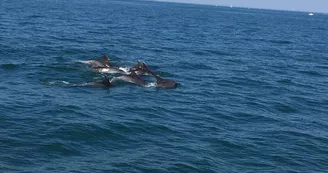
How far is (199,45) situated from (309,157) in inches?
1574

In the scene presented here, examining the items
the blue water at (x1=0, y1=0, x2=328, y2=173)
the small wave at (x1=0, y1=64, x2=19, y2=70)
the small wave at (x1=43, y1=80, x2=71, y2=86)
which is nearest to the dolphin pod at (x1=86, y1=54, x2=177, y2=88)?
the blue water at (x1=0, y1=0, x2=328, y2=173)

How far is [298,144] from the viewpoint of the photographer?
2250cm

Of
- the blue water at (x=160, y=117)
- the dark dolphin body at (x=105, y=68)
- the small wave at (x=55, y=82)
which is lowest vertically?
the blue water at (x=160, y=117)

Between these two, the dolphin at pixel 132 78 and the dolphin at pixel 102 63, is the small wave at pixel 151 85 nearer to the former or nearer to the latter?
the dolphin at pixel 132 78

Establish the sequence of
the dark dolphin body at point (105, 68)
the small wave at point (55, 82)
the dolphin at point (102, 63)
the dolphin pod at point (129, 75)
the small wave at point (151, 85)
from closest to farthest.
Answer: the small wave at point (55, 82) → the dolphin pod at point (129, 75) → the small wave at point (151, 85) → the dark dolphin body at point (105, 68) → the dolphin at point (102, 63)

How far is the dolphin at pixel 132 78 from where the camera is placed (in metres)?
31.9

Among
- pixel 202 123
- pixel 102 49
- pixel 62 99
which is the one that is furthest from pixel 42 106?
pixel 102 49

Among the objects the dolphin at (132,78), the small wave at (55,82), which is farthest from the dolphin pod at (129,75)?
the small wave at (55,82)

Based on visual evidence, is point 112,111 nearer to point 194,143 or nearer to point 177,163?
point 194,143

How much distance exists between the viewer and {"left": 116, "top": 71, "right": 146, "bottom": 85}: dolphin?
31873 millimetres

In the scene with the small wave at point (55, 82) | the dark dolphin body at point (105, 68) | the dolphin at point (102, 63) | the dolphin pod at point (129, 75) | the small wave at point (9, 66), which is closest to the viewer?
the small wave at point (55, 82)

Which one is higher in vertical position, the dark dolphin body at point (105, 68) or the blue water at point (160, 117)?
the dark dolphin body at point (105, 68)

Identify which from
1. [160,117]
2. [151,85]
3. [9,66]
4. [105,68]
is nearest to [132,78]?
[151,85]

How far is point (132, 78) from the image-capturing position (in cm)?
3206
